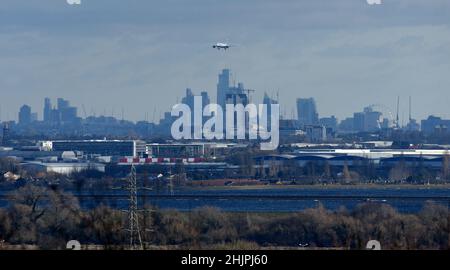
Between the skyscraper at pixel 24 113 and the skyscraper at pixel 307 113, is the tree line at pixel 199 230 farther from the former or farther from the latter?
the skyscraper at pixel 307 113

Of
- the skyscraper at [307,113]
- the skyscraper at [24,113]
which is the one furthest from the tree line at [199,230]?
the skyscraper at [307,113]

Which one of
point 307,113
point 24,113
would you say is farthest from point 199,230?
point 307,113

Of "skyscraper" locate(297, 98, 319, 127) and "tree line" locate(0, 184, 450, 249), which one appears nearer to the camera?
"tree line" locate(0, 184, 450, 249)

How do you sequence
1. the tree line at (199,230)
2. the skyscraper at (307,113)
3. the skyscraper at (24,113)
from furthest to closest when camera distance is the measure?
the skyscraper at (307,113) < the skyscraper at (24,113) < the tree line at (199,230)

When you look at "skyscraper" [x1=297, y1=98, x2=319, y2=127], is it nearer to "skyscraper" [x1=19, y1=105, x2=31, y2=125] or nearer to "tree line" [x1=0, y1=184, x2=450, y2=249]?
"skyscraper" [x1=19, y1=105, x2=31, y2=125]

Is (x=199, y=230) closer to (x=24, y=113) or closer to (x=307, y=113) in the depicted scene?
(x=24, y=113)

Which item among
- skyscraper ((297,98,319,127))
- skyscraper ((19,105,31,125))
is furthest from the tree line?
skyscraper ((297,98,319,127))
